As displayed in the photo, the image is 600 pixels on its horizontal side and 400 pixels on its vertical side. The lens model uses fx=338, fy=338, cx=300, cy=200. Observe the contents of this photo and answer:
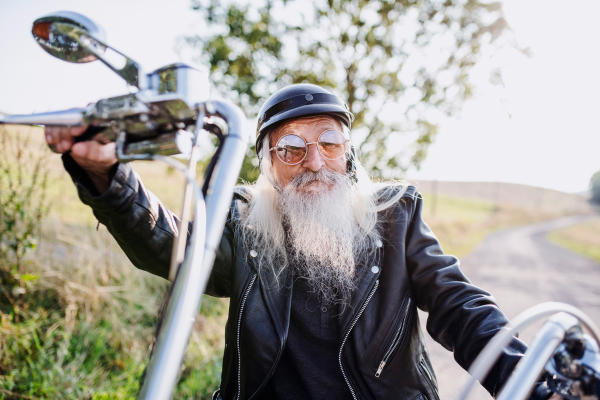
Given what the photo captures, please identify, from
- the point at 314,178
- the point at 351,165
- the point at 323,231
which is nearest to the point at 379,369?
the point at 323,231

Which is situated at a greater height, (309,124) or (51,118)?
(309,124)

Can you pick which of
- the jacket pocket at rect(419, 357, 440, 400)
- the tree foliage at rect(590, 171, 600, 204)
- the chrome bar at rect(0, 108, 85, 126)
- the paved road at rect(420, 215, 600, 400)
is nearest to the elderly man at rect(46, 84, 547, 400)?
the jacket pocket at rect(419, 357, 440, 400)

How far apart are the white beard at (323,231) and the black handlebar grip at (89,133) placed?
1442 mm

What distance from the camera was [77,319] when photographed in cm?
390

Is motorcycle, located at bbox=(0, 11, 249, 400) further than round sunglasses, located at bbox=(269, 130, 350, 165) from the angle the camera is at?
No

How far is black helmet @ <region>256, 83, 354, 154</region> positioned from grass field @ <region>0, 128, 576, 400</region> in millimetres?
2624

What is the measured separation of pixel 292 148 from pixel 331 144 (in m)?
0.29

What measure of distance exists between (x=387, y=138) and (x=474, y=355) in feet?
24.9

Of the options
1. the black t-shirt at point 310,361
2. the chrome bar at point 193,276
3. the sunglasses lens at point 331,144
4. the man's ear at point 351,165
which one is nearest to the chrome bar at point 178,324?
the chrome bar at point 193,276

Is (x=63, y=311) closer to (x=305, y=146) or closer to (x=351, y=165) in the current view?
(x=305, y=146)

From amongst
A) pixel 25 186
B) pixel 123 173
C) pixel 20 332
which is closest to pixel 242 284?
pixel 123 173

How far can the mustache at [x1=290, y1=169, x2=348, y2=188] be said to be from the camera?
2482 millimetres

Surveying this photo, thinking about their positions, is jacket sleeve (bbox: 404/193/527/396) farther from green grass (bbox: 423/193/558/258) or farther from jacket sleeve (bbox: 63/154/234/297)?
green grass (bbox: 423/193/558/258)

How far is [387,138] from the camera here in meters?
8.70
